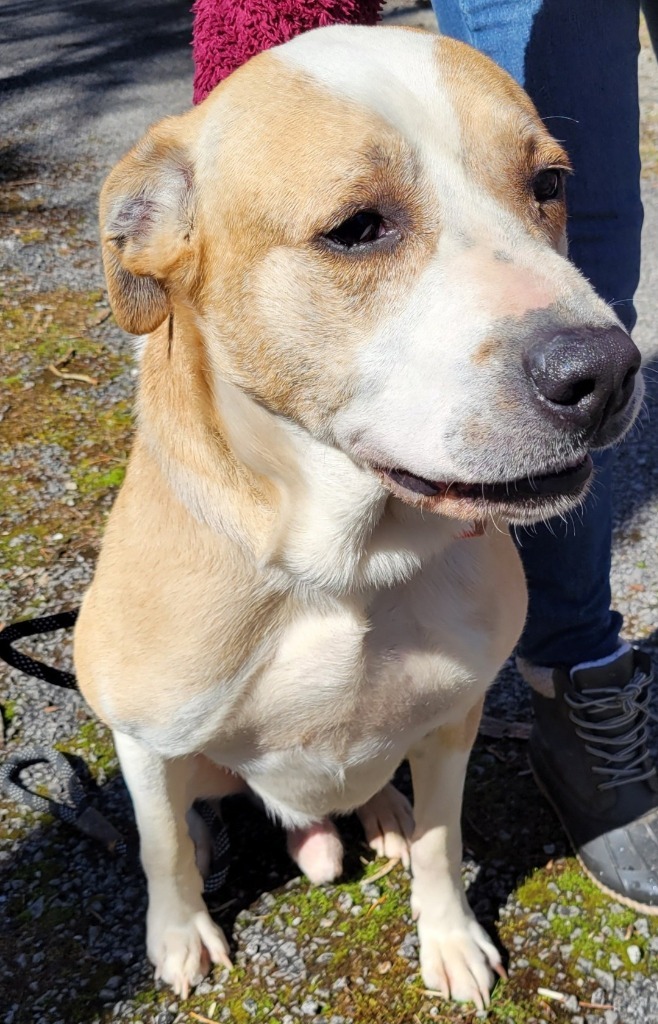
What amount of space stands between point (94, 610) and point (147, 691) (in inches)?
9.5

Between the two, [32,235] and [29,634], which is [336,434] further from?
[32,235]

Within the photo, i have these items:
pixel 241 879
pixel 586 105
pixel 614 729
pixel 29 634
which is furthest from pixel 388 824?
pixel 586 105

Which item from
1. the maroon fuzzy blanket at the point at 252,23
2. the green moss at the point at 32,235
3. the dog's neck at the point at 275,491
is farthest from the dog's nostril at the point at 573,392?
the green moss at the point at 32,235

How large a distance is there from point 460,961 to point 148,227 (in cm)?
167

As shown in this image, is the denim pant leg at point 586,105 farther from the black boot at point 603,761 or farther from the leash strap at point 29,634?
the leash strap at point 29,634

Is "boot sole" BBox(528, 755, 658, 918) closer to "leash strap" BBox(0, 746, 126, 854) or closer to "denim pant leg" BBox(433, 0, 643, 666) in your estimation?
"denim pant leg" BBox(433, 0, 643, 666)

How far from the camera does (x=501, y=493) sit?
5.08ft

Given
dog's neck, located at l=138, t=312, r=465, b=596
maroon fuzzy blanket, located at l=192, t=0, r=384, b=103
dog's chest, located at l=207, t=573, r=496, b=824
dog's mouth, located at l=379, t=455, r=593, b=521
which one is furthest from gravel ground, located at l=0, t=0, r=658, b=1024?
maroon fuzzy blanket, located at l=192, t=0, r=384, b=103

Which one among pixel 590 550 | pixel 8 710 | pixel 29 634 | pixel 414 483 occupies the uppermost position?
pixel 414 483

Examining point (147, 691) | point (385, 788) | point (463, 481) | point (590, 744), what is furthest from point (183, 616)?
point (590, 744)

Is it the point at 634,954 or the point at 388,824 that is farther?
the point at 388,824

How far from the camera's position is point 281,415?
1.66 metres

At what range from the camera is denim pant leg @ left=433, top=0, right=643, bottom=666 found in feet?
6.65

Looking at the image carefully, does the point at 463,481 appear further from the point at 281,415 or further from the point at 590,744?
the point at 590,744
